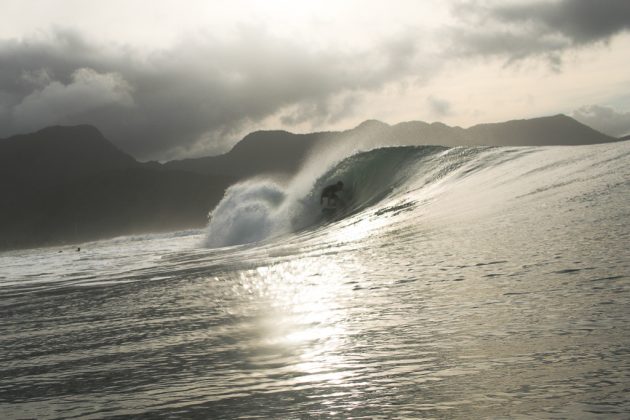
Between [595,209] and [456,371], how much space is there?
5.24 meters

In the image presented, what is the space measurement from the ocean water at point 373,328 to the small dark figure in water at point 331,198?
1000cm

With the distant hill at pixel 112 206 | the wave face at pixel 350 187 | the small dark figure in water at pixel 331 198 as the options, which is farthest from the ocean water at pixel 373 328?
the distant hill at pixel 112 206

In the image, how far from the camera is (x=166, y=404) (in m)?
2.65

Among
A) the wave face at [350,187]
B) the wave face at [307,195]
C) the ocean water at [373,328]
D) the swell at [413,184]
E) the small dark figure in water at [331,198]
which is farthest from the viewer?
the small dark figure in water at [331,198]

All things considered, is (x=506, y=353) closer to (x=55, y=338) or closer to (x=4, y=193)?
(x=55, y=338)

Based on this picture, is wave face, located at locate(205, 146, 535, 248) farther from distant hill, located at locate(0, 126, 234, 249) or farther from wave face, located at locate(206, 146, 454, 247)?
distant hill, located at locate(0, 126, 234, 249)

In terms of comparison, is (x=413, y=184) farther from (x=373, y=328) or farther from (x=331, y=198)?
(x=373, y=328)

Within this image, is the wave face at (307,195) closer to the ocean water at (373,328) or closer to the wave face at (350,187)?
the wave face at (350,187)

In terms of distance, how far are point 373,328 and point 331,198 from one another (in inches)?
664

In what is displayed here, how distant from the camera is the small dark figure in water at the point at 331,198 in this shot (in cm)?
1978

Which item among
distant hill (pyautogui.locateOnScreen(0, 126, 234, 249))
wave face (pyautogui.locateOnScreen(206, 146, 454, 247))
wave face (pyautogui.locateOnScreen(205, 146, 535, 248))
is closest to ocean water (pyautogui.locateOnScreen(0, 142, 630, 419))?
wave face (pyautogui.locateOnScreen(205, 146, 535, 248))

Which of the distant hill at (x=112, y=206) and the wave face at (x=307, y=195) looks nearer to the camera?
the wave face at (x=307, y=195)

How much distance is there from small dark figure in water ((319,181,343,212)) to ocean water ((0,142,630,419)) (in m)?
10.0

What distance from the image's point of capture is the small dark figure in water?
64.9 feet
